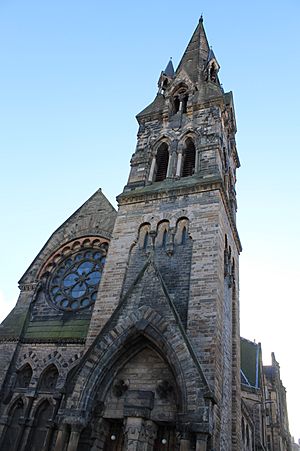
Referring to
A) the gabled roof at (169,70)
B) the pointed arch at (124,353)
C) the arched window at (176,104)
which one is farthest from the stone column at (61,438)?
the gabled roof at (169,70)

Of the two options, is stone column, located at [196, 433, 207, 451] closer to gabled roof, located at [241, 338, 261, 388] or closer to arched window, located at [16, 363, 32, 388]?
arched window, located at [16, 363, 32, 388]

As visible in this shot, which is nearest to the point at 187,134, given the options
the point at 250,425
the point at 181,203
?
the point at 181,203

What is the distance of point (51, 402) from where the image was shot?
567 inches

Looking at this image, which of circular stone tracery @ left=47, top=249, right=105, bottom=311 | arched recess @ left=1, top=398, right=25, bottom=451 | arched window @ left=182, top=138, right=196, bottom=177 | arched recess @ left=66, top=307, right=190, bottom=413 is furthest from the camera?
arched window @ left=182, top=138, right=196, bottom=177

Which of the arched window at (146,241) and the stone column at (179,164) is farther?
the stone column at (179,164)

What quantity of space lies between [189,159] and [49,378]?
447 inches

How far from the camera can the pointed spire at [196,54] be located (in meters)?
23.5

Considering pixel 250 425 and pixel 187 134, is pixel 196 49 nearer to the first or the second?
pixel 187 134

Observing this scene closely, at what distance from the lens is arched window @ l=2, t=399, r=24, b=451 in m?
14.0

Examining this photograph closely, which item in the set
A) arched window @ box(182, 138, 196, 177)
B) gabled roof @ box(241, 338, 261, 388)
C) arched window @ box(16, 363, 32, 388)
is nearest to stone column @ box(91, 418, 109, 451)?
arched window @ box(16, 363, 32, 388)

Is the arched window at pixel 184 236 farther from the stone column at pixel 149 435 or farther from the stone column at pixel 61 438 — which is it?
the stone column at pixel 61 438

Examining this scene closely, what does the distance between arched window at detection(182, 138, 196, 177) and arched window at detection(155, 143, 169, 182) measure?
3.15 feet

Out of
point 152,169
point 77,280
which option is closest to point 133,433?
point 77,280

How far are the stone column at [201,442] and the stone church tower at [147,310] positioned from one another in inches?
2.6
